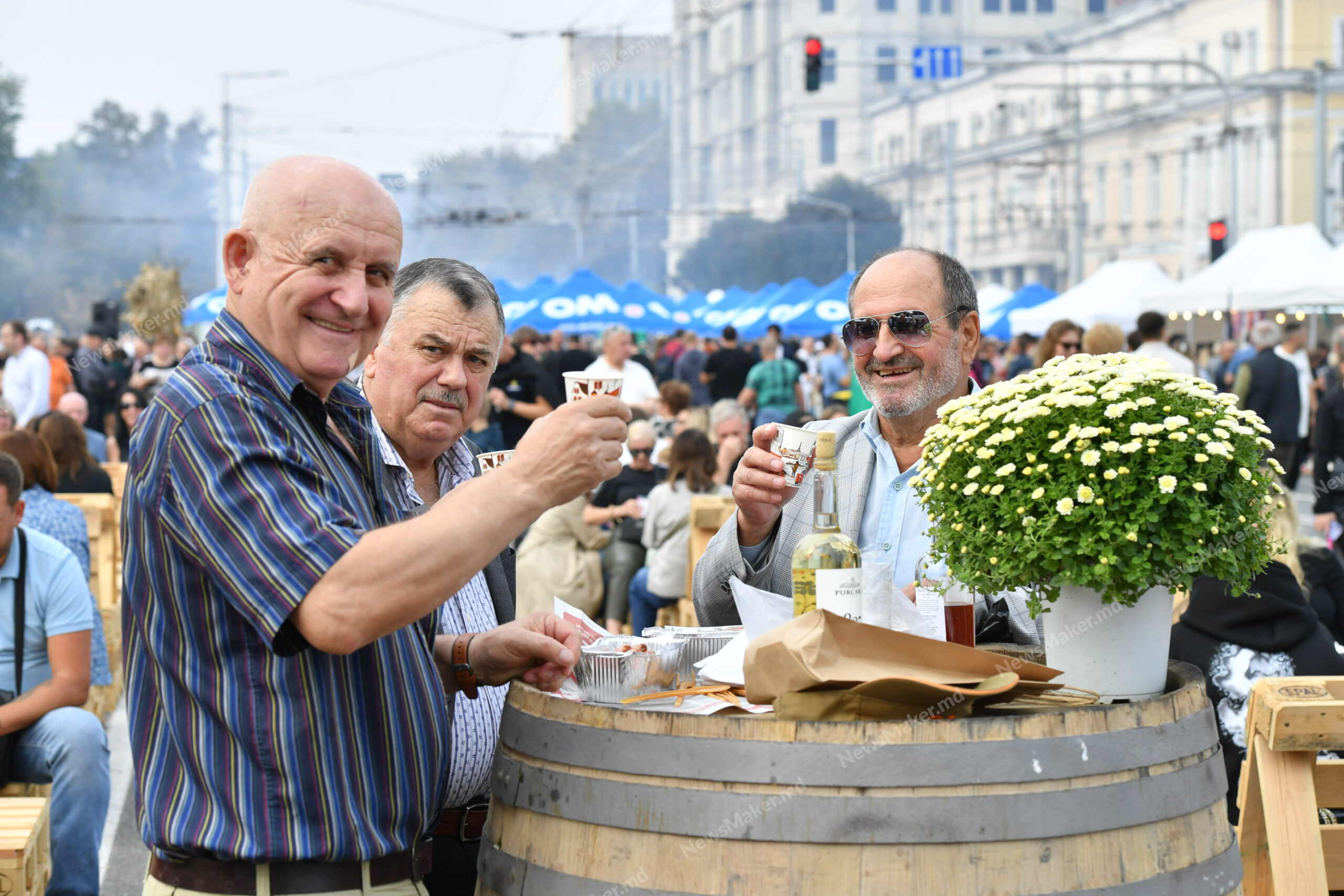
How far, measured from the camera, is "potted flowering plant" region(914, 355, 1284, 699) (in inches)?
83.8

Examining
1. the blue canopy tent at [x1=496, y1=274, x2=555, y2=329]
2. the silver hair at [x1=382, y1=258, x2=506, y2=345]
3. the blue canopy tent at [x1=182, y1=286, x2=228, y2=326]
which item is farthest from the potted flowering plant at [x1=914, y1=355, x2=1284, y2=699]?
the blue canopy tent at [x1=496, y1=274, x2=555, y2=329]

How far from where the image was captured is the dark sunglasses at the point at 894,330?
3242 millimetres

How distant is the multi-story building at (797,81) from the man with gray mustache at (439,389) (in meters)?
73.1

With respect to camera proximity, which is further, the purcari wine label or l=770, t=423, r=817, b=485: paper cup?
l=770, t=423, r=817, b=485: paper cup

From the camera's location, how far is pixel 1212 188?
49.6 m

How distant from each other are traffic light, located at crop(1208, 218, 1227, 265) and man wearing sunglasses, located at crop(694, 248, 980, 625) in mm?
17183

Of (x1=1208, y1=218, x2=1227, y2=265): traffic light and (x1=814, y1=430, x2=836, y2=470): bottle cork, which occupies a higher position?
(x1=1208, y1=218, x2=1227, y2=265): traffic light

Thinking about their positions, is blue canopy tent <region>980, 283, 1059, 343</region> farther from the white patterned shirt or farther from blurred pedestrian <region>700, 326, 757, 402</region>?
the white patterned shirt

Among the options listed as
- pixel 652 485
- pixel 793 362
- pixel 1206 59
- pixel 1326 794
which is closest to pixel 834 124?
pixel 1206 59

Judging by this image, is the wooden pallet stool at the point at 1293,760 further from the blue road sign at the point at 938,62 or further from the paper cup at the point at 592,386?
the blue road sign at the point at 938,62

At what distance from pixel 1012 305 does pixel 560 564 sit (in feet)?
52.0

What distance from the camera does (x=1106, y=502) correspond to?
6.97 feet

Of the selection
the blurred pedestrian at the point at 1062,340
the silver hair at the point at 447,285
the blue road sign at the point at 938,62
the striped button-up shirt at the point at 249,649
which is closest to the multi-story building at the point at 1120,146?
the blue road sign at the point at 938,62

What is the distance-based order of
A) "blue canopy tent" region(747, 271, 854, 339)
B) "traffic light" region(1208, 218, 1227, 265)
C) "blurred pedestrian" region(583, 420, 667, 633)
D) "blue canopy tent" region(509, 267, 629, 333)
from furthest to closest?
1. "blue canopy tent" region(747, 271, 854, 339)
2. "blue canopy tent" region(509, 267, 629, 333)
3. "traffic light" region(1208, 218, 1227, 265)
4. "blurred pedestrian" region(583, 420, 667, 633)
